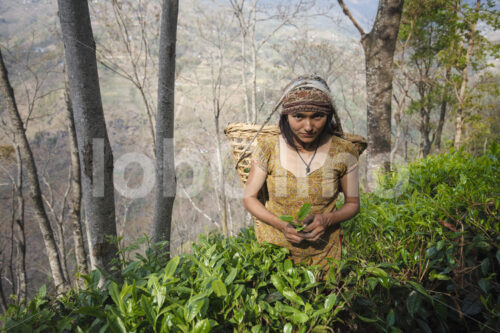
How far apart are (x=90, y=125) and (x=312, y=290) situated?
1716 mm

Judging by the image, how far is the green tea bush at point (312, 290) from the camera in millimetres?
969

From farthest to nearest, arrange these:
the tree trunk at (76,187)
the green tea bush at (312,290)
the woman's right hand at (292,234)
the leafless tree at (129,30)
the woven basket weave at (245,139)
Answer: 1. the leafless tree at (129,30)
2. the tree trunk at (76,187)
3. the woven basket weave at (245,139)
4. the woman's right hand at (292,234)
5. the green tea bush at (312,290)

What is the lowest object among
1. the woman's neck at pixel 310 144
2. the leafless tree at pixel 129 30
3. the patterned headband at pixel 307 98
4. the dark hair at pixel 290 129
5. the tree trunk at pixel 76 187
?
the tree trunk at pixel 76 187

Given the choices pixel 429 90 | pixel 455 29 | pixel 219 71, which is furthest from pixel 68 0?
pixel 429 90

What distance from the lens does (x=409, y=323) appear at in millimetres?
1138

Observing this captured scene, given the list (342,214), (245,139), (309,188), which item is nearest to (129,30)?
(245,139)

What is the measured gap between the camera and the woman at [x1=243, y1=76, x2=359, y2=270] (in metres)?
1.54

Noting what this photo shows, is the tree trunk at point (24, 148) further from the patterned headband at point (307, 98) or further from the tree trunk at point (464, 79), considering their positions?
the tree trunk at point (464, 79)

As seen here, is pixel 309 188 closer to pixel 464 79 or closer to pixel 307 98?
pixel 307 98

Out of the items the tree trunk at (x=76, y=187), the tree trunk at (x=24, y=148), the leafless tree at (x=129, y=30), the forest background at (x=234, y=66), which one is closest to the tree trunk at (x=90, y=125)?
the forest background at (x=234, y=66)

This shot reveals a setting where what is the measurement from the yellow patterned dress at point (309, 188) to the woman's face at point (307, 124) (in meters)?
0.17

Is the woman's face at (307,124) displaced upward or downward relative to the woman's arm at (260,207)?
upward

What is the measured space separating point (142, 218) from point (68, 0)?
3599 centimetres

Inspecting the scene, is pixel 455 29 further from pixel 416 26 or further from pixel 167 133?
pixel 167 133
